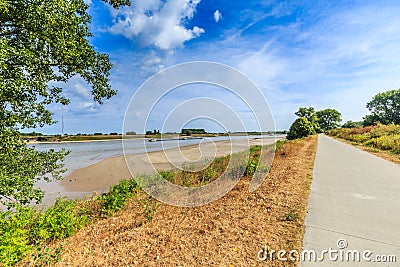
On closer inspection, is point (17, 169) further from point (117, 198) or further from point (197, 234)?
point (197, 234)

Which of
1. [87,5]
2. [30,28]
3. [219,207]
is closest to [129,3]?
[87,5]

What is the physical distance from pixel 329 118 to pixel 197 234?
110912 millimetres

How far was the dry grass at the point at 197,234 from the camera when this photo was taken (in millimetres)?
2721

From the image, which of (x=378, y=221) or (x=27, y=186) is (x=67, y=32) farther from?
(x=378, y=221)

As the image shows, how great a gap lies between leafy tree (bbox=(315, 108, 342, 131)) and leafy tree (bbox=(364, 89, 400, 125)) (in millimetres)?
26175

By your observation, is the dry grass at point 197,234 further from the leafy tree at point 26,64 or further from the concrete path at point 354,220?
the leafy tree at point 26,64

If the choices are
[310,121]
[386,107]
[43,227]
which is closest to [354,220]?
[43,227]

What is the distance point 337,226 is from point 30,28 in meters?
5.86

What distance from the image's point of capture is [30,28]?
319 cm

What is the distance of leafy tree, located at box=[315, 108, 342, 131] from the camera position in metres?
92.7

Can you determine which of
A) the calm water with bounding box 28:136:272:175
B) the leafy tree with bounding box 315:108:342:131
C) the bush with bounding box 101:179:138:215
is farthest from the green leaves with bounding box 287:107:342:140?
the bush with bounding box 101:179:138:215

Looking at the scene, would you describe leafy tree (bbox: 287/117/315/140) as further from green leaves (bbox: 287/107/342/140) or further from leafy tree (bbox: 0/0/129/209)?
leafy tree (bbox: 0/0/129/209)

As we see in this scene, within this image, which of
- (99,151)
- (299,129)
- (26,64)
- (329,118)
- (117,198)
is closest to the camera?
(26,64)

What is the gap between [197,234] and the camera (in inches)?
131
